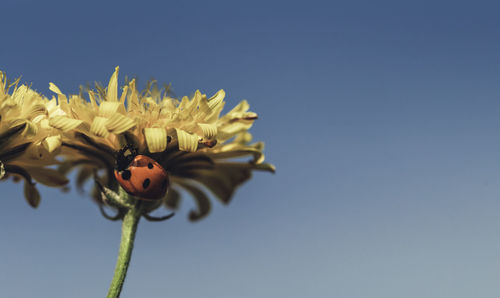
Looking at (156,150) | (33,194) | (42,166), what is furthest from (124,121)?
(33,194)

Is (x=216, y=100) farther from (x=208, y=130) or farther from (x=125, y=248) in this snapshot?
(x=125, y=248)

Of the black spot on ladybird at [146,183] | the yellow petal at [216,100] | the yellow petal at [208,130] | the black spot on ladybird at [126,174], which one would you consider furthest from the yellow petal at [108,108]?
the yellow petal at [216,100]

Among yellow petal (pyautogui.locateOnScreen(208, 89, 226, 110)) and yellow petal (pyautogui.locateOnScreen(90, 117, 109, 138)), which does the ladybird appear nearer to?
yellow petal (pyautogui.locateOnScreen(90, 117, 109, 138))

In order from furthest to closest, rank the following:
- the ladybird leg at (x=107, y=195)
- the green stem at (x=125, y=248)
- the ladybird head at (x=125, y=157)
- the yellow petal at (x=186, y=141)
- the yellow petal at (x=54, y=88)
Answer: the ladybird leg at (x=107, y=195) < the yellow petal at (x=54, y=88) < the ladybird head at (x=125, y=157) < the green stem at (x=125, y=248) < the yellow petal at (x=186, y=141)

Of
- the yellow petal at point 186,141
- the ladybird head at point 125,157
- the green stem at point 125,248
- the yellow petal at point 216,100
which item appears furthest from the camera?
the yellow petal at point 216,100

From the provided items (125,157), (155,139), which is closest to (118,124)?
(155,139)

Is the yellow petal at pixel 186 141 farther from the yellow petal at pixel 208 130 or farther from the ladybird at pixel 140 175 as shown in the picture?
the ladybird at pixel 140 175
